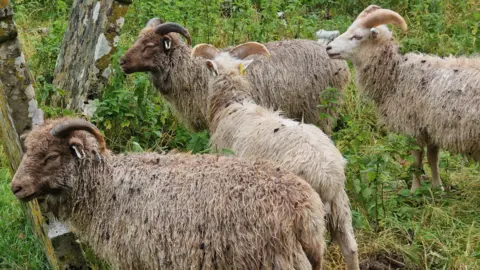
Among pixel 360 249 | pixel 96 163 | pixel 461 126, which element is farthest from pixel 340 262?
pixel 96 163

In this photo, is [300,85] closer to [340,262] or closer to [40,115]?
[340,262]

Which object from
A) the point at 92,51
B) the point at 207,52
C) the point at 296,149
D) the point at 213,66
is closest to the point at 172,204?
the point at 296,149

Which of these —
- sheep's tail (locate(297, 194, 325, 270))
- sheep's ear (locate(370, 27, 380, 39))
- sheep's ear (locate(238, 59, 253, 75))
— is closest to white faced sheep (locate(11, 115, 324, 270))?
sheep's tail (locate(297, 194, 325, 270))

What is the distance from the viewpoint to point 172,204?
367 centimetres

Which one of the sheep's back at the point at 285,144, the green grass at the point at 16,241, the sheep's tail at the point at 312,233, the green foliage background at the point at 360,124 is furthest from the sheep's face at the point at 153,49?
the sheep's tail at the point at 312,233

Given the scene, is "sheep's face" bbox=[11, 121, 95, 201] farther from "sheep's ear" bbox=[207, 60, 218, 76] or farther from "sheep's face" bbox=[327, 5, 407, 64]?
"sheep's face" bbox=[327, 5, 407, 64]

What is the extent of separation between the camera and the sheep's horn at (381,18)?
5984 millimetres

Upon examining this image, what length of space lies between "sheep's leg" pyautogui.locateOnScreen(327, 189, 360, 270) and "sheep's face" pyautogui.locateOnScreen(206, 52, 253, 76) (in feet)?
6.24

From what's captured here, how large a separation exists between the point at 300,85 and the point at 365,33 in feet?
2.89

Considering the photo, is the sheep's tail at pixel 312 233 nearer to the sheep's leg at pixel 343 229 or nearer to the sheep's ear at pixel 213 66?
the sheep's leg at pixel 343 229

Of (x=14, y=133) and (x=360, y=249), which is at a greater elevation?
(x=14, y=133)

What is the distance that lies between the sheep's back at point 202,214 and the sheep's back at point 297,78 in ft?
8.62

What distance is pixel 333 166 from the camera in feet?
13.8

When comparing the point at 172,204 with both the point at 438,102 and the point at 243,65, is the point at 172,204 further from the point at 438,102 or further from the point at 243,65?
the point at 438,102
